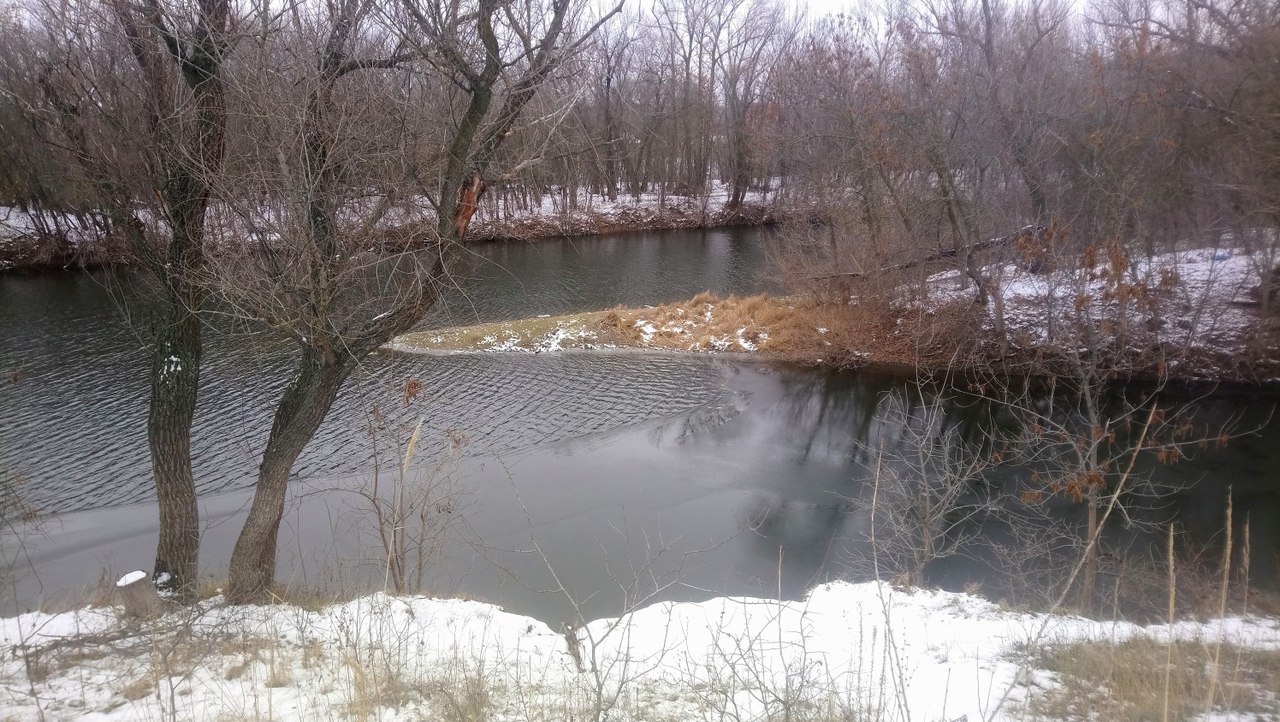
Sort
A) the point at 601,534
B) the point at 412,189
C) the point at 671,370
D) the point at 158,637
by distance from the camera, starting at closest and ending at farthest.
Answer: the point at 158,637 < the point at 412,189 < the point at 601,534 < the point at 671,370

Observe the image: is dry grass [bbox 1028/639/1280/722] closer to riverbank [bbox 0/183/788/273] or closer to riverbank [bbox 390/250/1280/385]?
riverbank [bbox 390/250/1280/385]

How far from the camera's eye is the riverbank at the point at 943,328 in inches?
667

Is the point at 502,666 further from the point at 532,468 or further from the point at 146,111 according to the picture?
the point at 532,468

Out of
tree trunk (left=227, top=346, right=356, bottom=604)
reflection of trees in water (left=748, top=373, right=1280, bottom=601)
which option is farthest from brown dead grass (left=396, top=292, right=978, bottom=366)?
tree trunk (left=227, top=346, right=356, bottom=604)

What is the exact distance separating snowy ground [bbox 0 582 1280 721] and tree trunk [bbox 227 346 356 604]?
859 mm

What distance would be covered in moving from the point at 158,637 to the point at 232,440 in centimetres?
948

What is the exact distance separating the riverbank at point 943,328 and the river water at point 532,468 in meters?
1.17

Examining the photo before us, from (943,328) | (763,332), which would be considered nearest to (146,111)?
(763,332)

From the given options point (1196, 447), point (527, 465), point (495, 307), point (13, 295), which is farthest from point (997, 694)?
point (13, 295)

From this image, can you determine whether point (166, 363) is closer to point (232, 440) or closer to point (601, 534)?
point (601, 534)

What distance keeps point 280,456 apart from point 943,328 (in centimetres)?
1787

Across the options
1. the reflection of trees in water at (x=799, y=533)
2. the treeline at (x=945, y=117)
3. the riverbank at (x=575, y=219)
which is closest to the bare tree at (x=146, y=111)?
the treeline at (x=945, y=117)

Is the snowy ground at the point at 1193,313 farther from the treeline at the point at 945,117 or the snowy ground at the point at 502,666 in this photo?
the snowy ground at the point at 502,666

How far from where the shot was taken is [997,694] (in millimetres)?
5051
